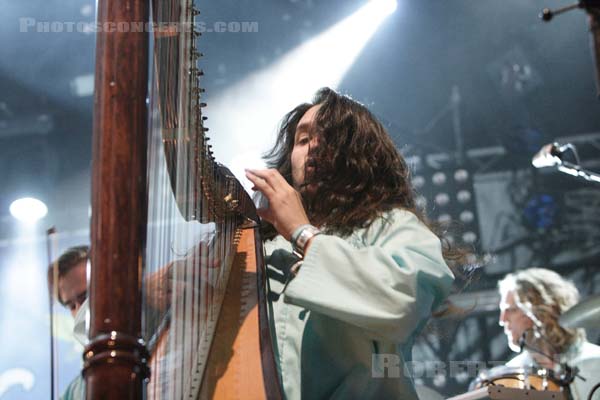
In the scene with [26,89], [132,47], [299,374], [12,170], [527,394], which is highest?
[26,89]

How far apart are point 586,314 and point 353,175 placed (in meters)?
1.00

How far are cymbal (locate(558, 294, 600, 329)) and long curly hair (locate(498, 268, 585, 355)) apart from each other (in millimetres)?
929

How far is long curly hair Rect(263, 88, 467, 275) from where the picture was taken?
5.18 feet

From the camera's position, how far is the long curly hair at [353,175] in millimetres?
1580

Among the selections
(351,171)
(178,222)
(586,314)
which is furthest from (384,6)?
(178,222)

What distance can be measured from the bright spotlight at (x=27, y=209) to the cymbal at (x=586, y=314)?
112 inches

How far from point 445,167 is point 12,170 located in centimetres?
238

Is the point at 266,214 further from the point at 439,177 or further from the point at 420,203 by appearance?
the point at 439,177

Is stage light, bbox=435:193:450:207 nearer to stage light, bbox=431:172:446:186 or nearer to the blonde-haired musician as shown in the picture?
stage light, bbox=431:172:446:186

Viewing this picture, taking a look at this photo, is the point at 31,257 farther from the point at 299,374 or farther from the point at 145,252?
the point at 145,252

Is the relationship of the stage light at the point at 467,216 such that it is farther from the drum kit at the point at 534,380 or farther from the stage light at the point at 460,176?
the drum kit at the point at 534,380

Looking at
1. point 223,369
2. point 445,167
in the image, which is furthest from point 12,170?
point 223,369

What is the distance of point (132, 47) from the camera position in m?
0.78

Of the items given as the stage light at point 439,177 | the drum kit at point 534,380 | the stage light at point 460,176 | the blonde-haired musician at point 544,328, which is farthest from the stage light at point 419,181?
the drum kit at point 534,380
